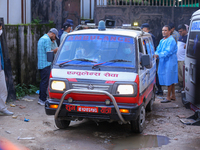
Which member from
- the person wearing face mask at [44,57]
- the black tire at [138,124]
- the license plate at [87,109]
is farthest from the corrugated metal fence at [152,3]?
the license plate at [87,109]

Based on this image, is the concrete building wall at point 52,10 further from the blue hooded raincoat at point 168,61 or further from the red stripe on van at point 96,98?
the red stripe on van at point 96,98

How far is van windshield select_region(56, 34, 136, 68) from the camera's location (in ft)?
16.3

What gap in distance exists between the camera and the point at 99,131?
5391 mm

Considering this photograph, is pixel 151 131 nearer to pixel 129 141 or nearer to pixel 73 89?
pixel 129 141

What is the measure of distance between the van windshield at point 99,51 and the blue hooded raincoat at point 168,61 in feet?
9.09

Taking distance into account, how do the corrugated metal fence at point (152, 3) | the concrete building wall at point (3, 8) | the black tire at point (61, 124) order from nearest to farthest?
the black tire at point (61, 124), the concrete building wall at point (3, 8), the corrugated metal fence at point (152, 3)

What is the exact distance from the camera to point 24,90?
8.32m

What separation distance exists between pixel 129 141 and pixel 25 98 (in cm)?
405

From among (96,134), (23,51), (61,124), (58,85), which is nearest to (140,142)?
(96,134)

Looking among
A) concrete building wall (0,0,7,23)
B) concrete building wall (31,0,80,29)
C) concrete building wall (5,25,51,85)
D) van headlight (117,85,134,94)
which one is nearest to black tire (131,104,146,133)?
van headlight (117,85,134,94)

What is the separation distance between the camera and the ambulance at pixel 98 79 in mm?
4605

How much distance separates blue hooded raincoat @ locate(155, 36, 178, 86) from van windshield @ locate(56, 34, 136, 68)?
2.77 m

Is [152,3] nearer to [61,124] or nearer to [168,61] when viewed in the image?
[168,61]

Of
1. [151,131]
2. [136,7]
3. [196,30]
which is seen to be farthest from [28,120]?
[136,7]
